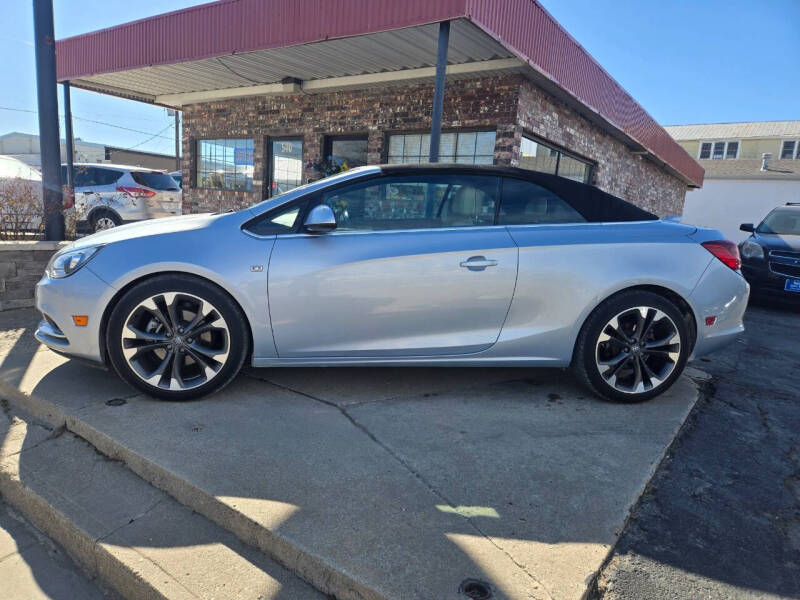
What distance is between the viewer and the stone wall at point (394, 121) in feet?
25.5

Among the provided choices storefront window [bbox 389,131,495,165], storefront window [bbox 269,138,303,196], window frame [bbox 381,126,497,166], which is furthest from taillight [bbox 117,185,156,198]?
storefront window [bbox 389,131,495,165]

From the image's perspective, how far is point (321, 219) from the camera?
2.96m

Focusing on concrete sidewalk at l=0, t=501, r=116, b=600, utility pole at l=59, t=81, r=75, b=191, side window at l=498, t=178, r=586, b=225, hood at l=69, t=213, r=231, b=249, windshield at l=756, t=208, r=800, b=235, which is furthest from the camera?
utility pole at l=59, t=81, r=75, b=191

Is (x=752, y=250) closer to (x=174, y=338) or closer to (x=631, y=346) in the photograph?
(x=631, y=346)

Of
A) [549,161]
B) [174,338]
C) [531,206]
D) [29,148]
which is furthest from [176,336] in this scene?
[29,148]

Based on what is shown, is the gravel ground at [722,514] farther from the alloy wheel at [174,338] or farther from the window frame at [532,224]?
the alloy wheel at [174,338]

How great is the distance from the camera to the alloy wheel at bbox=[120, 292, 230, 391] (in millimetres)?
2986

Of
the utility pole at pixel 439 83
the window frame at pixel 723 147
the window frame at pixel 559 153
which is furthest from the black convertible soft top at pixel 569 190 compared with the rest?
Answer: the window frame at pixel 723 147

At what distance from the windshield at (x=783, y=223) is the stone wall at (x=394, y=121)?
313 centimetres

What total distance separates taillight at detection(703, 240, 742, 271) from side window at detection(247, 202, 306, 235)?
100 inches

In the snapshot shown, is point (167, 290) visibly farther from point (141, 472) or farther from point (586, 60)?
point (586, 60)

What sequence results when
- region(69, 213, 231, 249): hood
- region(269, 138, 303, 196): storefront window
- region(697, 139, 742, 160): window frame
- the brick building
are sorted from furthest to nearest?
region(697, 139, 742, 160): window frame
region(269, 138, 303, 196): storefront window
the brick building
region(69, 213, 231, 249): hood

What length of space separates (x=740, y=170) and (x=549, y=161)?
2964cm

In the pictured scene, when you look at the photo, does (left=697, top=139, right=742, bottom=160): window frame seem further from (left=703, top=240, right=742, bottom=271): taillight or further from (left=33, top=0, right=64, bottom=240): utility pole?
(left=33, top=0, right=64, bottom=240): utility pole
